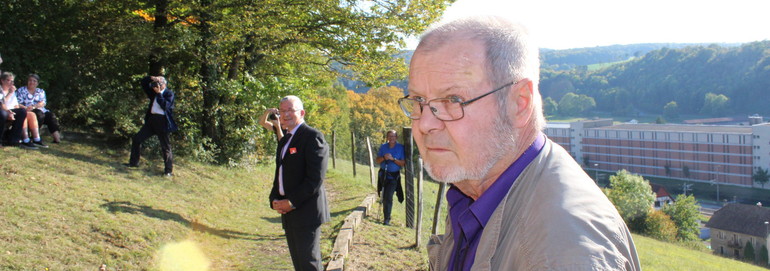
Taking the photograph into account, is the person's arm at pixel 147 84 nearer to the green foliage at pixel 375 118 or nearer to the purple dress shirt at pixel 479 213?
the purple dress shirt at pixel 479 213

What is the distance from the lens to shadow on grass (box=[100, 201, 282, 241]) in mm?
7984

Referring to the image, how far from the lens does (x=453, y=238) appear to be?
1985mm

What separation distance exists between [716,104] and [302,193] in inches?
6741

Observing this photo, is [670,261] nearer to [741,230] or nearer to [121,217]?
[121,217]

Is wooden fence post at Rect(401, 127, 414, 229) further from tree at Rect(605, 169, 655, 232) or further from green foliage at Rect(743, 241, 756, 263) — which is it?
green foliage at Rect(743, 241, 756, 263)

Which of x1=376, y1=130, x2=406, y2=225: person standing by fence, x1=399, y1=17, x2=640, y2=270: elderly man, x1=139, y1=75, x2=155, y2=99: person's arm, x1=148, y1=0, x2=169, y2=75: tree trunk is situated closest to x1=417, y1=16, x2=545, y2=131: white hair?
x1=399, y1=17, x2=640, y2=270: elderly man

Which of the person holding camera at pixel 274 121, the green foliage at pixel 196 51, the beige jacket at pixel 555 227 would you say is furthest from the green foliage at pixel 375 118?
the beige jacket at pixel 555 227

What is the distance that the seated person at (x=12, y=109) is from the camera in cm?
962

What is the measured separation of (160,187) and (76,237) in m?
3.63

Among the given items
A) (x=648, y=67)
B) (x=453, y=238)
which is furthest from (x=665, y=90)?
(x=453, y=238)

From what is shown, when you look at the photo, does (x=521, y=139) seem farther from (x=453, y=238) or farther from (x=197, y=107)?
(x=197, y=107)

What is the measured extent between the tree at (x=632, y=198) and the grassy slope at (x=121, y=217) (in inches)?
2121

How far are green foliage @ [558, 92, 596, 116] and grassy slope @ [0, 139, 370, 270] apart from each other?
16943 cm

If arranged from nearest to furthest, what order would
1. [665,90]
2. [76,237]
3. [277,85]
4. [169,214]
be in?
1. [76,237]
2. [169,214]
3. [277,85]
4. [665,90]
